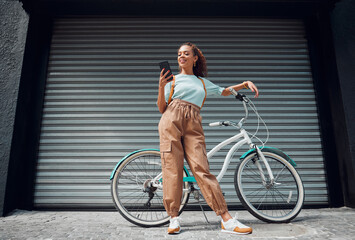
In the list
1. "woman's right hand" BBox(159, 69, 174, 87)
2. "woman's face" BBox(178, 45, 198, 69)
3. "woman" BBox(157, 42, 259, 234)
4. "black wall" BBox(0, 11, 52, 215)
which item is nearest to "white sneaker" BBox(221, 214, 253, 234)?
"woman" BBox(157, 42, 259, 234)

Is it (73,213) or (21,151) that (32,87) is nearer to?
(21,151)

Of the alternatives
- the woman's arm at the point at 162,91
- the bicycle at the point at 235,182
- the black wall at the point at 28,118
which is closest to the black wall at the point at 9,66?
the black wall at the point at 28,118

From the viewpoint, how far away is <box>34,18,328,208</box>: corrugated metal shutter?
342cm

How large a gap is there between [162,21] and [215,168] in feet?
8.75

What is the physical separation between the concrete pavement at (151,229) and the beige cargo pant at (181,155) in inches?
13.2

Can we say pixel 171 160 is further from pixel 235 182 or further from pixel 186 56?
pixel 186 56

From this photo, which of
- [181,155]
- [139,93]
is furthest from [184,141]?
[139,93]

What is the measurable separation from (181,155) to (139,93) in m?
1.72

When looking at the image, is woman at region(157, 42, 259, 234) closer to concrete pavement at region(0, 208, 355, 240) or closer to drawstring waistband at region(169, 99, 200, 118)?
drawstring waistband at region(169, 99, 200, 118)

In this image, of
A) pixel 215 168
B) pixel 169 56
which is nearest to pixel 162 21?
pixel 169 56

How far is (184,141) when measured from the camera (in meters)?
2.41

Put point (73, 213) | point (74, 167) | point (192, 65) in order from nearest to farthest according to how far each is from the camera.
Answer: point (192, 65) < point (73, 213) < point (74, 167)

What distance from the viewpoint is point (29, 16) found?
11.3 ft

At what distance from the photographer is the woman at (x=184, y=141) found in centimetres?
217
